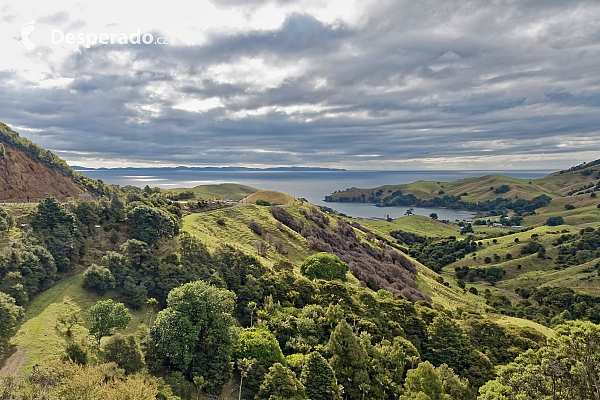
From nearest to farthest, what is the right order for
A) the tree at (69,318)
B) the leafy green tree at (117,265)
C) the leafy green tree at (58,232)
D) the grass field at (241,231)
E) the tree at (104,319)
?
1. the tree at (104,319)
2. the tree at (69,318)
3. the leafy green tree at (117,265)
4. the leafy green tree at (58,232)
5. the grass field at (241,231)

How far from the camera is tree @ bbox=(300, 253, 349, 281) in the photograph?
5300cm

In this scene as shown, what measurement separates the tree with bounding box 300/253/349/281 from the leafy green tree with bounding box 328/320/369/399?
2120 cm

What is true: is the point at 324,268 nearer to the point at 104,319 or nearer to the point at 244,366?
the point at 244,366

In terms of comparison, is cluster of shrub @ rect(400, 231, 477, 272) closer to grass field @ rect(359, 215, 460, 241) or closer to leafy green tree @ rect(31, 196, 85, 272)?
grass field @ rect(359, 215, 460, 241)

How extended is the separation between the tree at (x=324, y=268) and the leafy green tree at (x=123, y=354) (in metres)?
30.6

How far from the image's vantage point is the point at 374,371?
31000mm

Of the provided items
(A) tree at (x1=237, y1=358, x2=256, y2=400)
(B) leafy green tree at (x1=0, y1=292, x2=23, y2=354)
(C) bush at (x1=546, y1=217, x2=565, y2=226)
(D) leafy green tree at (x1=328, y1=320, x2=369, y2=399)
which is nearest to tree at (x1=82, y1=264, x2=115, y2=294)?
(B) leafy green tree at (x1=0, y1=292, x2=23, y2=354)

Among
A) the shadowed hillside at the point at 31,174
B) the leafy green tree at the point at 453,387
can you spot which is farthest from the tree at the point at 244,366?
the shadowed hillside at the point at 31,174

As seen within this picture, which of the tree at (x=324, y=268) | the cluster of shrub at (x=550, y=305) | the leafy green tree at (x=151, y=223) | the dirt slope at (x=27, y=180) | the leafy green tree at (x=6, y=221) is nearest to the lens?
the leafy green tree at (x=6, y=221)

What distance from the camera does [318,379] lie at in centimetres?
2727

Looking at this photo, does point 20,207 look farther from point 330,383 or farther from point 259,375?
point 330,383

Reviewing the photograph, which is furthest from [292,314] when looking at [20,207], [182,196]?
[182,196]

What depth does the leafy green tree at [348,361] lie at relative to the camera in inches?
1151

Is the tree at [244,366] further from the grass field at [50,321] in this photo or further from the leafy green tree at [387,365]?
the grass field at [50,321]
